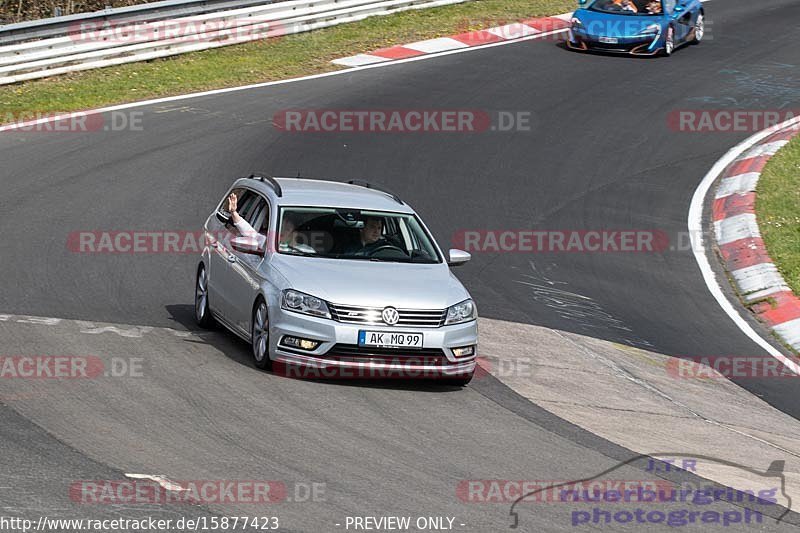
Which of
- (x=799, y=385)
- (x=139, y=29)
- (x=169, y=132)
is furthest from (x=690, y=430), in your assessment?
(x=139, y=29)

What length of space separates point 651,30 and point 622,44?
0.64 meters

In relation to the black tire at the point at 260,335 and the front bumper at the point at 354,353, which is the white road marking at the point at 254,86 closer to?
the black tire at the point at 260,335

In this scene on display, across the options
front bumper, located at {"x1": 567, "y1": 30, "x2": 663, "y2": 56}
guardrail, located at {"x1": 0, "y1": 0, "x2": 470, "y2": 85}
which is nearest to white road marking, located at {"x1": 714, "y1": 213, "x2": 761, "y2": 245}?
front bumper, located at {"x1": 567, "y1": 30, "x2": 663, "y2": 56}

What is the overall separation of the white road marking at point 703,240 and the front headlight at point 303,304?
202 inches

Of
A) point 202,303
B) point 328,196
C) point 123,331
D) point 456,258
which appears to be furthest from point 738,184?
point 123,331

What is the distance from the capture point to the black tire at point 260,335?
1073 cm

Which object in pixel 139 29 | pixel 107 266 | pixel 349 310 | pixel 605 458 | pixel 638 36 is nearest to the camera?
pixel 605 458

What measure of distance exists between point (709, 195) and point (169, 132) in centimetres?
799

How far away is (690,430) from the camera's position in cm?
1053

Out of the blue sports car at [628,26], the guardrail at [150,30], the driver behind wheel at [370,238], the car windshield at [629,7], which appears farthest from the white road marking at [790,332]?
the guardrail at [150,30]

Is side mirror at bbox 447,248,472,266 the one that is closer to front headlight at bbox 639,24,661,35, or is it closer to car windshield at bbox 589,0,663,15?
front headlight at bbox 639,24,661,35

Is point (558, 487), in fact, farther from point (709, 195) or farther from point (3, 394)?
point (709, 195)

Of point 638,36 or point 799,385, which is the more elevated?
point 638,36

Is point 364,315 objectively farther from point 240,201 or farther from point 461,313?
point 240,201
